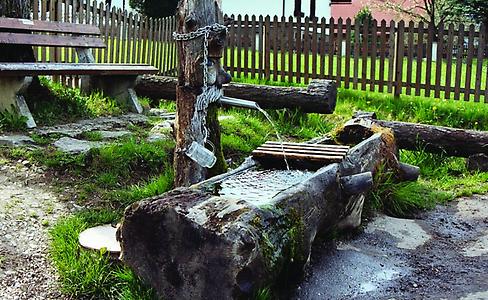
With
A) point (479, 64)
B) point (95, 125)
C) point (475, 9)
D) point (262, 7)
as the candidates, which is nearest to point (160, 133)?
point (95, 125)

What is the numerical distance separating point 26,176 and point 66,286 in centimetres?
194

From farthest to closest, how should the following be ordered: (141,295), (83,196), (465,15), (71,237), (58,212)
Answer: (465,15) → (83,196) → (58,212) → (71,237) → (141,295)

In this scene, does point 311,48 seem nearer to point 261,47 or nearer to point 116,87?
point 261,47

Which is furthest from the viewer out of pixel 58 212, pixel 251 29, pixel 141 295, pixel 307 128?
pixel 251 29

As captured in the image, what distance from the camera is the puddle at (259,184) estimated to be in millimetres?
4517

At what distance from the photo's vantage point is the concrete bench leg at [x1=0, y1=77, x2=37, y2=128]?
7.38 m

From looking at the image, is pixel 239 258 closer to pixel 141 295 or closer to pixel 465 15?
pixel 141 295

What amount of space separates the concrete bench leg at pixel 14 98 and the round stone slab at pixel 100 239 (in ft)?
9.87

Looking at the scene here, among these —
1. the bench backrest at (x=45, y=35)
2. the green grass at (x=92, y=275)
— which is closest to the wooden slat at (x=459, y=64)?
the bench backrest at (x=45, y=35)

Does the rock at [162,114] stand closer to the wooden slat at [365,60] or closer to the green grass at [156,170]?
the green grass at [156,170]

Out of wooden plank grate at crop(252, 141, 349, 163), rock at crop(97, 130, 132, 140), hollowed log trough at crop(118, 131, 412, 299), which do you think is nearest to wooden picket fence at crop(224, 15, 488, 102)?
rock at crop(97, 130, 132, 140)

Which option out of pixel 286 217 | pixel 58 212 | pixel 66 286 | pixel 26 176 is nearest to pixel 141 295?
pixel 66 286

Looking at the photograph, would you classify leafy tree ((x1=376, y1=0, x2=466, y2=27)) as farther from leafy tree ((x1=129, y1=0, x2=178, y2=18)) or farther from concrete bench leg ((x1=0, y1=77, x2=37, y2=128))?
concrete bench leg ((x1=0, y1=77, x2=37, y2=128))

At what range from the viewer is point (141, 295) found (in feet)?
12.6
